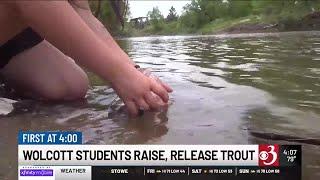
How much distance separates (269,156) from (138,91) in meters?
0.60

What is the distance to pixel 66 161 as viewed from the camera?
2.60 ft

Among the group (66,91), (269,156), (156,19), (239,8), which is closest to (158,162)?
(269,156)

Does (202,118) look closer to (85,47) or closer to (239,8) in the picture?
(85,47)

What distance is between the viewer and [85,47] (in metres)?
1.21

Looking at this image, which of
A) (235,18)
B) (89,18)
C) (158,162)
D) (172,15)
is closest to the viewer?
(158,162)

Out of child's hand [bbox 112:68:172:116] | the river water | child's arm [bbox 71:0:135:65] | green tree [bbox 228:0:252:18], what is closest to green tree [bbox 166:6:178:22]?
green tree [bbox 228:0:252:18]

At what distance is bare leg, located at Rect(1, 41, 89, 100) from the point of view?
1707 mm

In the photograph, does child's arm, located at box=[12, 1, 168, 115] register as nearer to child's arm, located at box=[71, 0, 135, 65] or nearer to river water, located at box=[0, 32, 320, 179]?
river water, located at box=[0, 32, 320, 179]

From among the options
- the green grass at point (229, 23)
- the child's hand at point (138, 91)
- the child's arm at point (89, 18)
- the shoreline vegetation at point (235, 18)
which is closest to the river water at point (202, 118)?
the child's hand at point (138, 91)

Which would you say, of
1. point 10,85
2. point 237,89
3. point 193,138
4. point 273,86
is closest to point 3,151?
point 193,138

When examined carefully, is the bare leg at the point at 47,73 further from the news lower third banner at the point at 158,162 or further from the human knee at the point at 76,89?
the news lower third banner at the point at 158,162

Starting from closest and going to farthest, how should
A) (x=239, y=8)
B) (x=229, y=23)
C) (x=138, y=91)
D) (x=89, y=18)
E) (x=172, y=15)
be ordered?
(x=138, y=91), (x=89, y=18), (x=229, y=23), (x=239, y=8), (x=172, y=15)

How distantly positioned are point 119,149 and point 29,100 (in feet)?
3.36

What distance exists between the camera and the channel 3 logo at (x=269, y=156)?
77 centimetres
